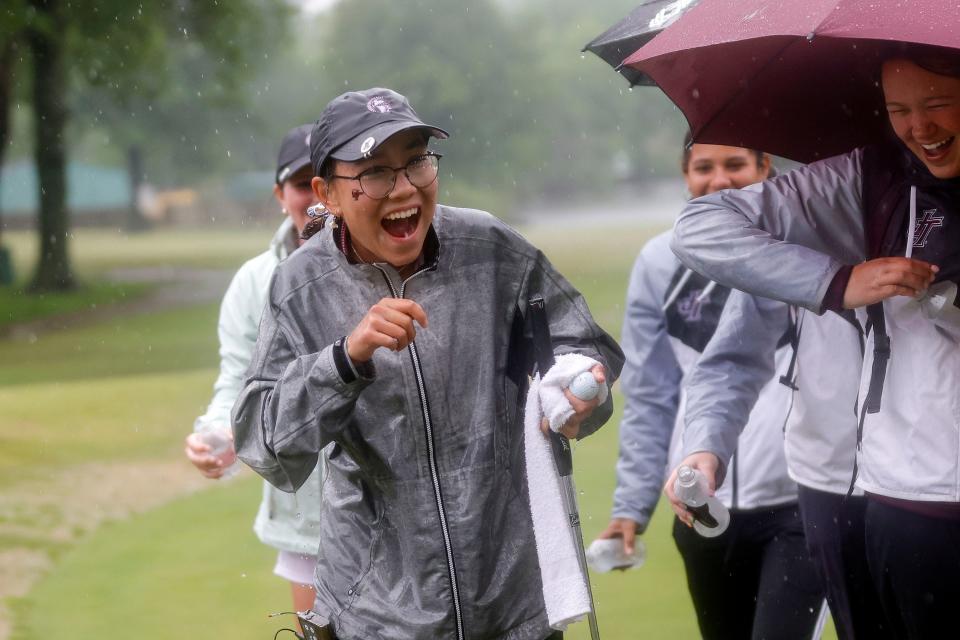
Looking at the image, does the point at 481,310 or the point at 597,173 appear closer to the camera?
the point at 481,310

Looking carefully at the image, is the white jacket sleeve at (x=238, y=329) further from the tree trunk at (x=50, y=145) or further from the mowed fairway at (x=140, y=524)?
the tree trunk at (x=50, y=145)

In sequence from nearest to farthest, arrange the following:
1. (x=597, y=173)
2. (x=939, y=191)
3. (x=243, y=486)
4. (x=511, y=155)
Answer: (x=939, y=191) → (x=243, y=486) → (x=511, y=155) → (x=597, y=173)

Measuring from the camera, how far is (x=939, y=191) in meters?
2.80

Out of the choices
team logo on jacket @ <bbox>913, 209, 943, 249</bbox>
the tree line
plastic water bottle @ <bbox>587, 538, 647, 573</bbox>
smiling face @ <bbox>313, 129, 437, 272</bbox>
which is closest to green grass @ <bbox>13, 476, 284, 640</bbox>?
plastic water bottle @ <bbox>587, 538, 647, 573</bbox>

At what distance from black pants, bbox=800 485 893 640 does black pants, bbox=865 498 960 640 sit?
20 cm

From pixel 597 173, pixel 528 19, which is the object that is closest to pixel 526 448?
pixel 528 19

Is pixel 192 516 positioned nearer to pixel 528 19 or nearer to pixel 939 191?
pixel 939 191

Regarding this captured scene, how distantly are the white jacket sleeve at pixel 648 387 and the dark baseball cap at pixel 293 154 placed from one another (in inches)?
46.2

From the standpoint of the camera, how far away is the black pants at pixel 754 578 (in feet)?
13.1

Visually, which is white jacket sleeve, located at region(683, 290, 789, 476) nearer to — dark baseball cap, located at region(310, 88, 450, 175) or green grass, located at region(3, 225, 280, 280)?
dark baseball cap, located at region(310, 88, 450, 175)

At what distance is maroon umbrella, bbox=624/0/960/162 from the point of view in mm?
3041

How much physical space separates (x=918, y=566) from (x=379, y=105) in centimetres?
150

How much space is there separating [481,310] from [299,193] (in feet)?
5.92

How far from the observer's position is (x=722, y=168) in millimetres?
4375
